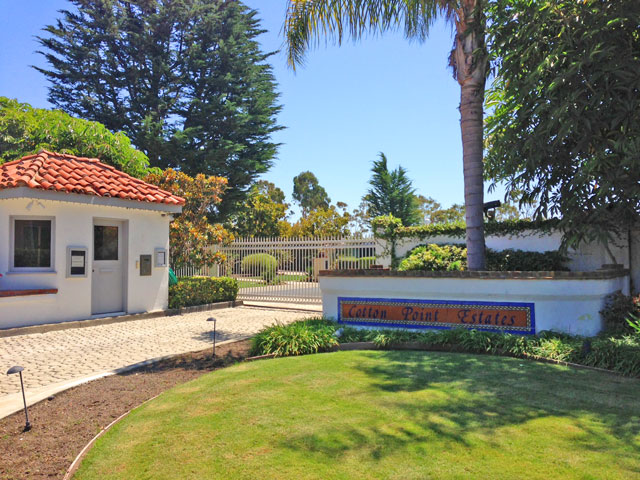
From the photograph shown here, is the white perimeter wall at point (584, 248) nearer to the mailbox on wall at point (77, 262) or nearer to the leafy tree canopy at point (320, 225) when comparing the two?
the mailbox on wall at point (77, 262)

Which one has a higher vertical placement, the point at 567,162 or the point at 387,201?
the point at 387,201

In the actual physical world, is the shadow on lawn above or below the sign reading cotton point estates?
below

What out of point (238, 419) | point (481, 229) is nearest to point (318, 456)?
point (238, 419)

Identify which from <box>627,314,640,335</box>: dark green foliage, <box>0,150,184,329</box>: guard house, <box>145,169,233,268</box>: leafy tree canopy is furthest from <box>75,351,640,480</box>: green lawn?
<box>145,169,233,268</box>: leafy tree canopy

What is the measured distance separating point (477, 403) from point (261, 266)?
1219 cm

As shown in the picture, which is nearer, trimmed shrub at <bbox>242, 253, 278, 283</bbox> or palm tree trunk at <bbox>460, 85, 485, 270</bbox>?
palm tree trunk at <bbox>460, 85, 485, 270</bbox>

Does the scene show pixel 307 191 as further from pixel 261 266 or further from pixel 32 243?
pixel 32 243

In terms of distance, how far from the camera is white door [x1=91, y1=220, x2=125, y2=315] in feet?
36.5

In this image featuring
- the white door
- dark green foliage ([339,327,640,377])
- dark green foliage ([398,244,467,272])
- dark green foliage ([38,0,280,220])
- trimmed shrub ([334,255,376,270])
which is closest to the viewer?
dark green foliage ([339,327,640,377])

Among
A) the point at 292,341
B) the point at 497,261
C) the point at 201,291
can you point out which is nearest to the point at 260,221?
the point at 201,291

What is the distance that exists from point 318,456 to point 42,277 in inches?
362

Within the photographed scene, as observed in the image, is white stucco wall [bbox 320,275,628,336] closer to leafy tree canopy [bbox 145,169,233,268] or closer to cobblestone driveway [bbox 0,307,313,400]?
cobblestone driveway [bbox 0,307,313,400]

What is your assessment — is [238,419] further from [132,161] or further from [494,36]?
[132,161]

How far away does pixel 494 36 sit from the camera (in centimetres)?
793
